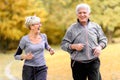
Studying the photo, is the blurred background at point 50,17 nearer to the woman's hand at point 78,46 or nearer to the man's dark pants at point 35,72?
the man's dark pants at point 35,72

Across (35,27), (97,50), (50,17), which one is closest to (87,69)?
(97,50)

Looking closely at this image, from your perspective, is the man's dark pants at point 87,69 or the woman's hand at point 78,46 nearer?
the woman's hand at point 78,46

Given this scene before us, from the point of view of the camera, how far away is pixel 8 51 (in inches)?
1610

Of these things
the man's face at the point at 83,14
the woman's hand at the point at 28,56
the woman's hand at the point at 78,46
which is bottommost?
the woman's hand at the point at 28,56

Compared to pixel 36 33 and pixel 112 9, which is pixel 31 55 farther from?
pixel 112 9

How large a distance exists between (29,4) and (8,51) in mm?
5264

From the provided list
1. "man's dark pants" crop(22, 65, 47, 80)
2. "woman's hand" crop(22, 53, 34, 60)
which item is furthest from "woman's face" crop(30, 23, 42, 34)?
"man's dark pants" crop(22, 65, 47, 80)

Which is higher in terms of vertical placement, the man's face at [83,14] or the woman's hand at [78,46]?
the man's face at [83,14]

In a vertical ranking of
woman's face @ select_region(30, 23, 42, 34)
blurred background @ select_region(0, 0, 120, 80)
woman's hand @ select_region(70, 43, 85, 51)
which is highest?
woman's face @ select_region(30, 23, 42, 34)

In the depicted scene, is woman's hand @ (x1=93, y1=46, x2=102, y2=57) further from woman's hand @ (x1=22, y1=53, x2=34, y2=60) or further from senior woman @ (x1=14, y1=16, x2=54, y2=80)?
woman's hand @ (x1=22, y1=53, x2=34, y2=60)

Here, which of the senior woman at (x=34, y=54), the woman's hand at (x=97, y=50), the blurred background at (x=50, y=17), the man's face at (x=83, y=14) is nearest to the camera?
the woman's hand at (x=97, y=50)

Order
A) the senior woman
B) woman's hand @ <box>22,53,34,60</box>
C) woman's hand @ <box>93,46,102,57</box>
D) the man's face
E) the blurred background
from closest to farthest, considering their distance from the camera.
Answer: woman's hand @ <box>93,46,102,57</box> → the man's face → woman's hand @ <box>22,53,34,60</box> → the senior woman → the blurred background

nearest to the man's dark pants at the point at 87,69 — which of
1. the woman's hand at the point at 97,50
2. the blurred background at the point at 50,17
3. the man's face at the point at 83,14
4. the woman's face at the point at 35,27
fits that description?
the woman's hand at the point at 97,50

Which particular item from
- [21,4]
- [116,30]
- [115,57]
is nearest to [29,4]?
[21,4]
